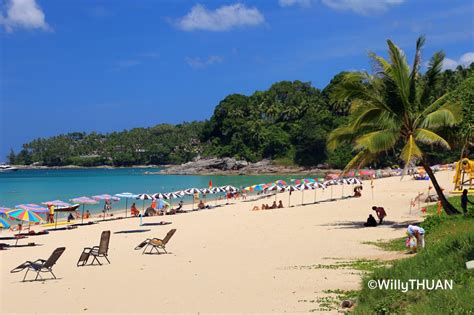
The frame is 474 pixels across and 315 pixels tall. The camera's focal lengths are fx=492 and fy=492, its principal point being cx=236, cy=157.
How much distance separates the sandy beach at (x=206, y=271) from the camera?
7895 mm

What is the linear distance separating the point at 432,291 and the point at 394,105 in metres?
11.5

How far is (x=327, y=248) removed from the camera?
1315 cm

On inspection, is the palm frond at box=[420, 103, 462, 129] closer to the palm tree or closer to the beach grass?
the palm tree

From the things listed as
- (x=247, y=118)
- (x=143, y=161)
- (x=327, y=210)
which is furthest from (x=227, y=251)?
(x=143, y=161)

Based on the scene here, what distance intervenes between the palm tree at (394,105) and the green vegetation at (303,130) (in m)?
0.03

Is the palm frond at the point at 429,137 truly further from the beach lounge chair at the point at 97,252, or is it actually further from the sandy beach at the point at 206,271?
the beach lounge chair at the point at 97,252

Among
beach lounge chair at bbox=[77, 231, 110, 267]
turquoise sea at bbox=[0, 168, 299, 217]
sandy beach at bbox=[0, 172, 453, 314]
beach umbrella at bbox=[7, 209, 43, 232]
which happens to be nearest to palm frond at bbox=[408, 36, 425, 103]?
sandy beach at bbox=[0, 172, 453, 314]

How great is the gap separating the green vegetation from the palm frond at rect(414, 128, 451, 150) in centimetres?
4

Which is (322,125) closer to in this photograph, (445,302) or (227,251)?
(227,251)

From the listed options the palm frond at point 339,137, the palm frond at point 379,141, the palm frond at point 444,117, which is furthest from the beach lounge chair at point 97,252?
the palm frond at point 444,117

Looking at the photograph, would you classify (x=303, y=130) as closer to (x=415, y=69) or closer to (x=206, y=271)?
(x=415, y=69)

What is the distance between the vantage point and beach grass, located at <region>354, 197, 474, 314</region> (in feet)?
16.5

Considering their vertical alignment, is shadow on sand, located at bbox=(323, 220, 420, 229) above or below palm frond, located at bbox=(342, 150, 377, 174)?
below

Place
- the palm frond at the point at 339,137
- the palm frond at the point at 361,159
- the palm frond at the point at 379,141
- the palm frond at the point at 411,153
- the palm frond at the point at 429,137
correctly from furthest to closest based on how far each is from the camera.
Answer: the palm frond at the point at 339,137
the palm frond at the point at 361,159
the palm frond at the point at 379,141
the palm frond at the point at 429,137
the palm frond at the point at 411,153
